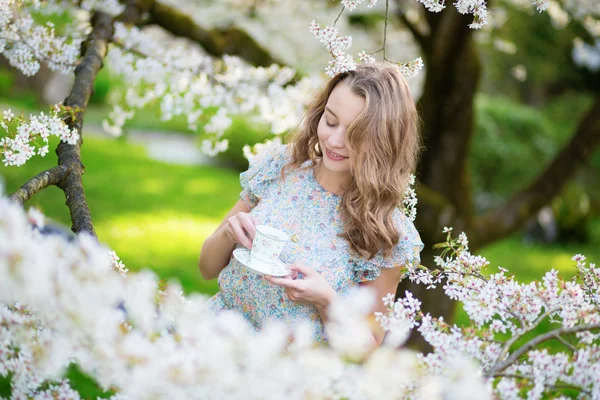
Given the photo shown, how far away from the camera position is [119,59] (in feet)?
9.00

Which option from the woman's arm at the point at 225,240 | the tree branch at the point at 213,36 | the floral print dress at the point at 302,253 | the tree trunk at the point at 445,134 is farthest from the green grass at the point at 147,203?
the floral print dress at the point at 302,253

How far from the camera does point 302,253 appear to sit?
6.08ft

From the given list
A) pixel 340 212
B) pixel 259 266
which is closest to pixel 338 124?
pixel 340 212

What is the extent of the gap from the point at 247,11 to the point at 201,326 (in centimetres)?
397

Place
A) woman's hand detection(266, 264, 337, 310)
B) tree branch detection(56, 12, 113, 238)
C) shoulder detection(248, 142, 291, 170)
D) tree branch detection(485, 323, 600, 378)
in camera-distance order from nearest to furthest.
Answer: tree branch detection(485, 323, 600, 378) → tree branch detection(56, 12, 113, 238) → woman's hand detection(266, 264, 337, 310) → shoulder detection(248, 142, 291, 170)

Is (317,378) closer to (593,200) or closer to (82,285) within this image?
(82,285)

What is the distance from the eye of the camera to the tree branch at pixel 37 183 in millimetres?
1395

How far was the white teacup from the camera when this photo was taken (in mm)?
1600

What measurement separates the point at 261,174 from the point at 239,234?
0.99 ft

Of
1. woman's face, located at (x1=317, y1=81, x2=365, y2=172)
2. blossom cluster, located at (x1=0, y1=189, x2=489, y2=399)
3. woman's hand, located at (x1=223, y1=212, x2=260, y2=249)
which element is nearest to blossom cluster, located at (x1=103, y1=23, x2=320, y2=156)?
woman's face, located at (x1=317, y1=81, x2=365, y2=172)

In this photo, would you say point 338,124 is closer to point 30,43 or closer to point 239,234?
point 239,234

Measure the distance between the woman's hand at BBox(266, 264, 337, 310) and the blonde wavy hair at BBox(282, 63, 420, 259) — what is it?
197 millimetres

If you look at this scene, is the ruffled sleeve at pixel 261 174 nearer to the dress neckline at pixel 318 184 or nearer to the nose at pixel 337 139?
the dress neckline at pixel 318 184

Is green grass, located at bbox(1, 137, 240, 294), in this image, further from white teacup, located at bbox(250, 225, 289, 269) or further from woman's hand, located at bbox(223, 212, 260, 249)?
white teacup, located at bbox(250, 225, 289, 269)
